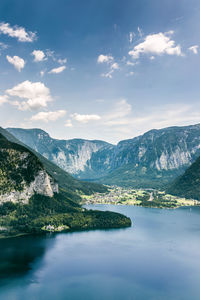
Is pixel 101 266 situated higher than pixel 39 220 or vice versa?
pixel 39 220

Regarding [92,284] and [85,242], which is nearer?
[92,284]

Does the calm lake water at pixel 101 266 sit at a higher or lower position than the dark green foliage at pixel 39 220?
lower

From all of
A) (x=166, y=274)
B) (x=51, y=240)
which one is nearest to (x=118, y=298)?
(x=166, y=274)

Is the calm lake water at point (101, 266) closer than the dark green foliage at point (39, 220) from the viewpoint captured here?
Yes

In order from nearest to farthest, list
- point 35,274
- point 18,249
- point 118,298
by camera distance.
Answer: point 118,298, point 35,274, point 18,249

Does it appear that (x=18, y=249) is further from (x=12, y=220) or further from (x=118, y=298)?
(x=118, y=298)

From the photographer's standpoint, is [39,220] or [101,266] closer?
[101,266]

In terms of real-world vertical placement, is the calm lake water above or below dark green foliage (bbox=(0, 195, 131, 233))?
below

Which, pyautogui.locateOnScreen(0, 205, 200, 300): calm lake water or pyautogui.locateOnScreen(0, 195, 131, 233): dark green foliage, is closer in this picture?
pyautogui.locateOnScreen(0, 205, 200, 300): calm lake water
